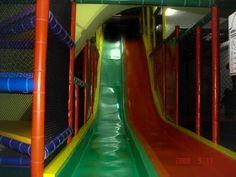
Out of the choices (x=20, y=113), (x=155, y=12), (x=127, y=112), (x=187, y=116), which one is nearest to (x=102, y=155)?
(x=20, y=113)

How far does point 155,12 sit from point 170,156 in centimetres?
548

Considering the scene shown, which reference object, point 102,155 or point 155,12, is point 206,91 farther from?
point 102,155

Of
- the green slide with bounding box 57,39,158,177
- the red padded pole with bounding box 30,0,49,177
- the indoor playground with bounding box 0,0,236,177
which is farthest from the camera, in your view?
the green slide with bounding box 57,39,158,177

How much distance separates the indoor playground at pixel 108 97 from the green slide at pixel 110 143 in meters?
0.02

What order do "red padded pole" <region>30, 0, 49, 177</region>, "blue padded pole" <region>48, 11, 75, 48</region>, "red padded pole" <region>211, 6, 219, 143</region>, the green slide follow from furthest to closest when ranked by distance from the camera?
"red padded pole" <region>211, 6, 219, 143</region>
the green slide
"blue padded pole" <region>48, 11, 75, 48</region>
"red padded pole" <region>30, 0, 49, 177</region>

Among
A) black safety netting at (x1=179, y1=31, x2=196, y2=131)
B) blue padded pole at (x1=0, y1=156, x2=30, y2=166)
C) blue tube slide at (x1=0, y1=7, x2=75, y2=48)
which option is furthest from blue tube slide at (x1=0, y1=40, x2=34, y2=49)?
black safety netting at (x1=179, y1=31, x2=196, y2=131)

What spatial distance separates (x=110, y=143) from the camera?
473 centimetres

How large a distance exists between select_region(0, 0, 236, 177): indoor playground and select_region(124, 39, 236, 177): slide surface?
16 mm

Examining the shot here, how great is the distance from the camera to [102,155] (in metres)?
4.00

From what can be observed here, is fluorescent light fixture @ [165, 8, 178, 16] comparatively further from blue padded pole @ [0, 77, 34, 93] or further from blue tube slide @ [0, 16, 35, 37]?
blue padded pole @ [0, 77, 34, 93]

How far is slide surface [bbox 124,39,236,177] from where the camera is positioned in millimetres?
3133

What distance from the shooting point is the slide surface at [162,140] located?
123 inches

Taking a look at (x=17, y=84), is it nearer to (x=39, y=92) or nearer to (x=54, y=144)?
(x=39, y=92)

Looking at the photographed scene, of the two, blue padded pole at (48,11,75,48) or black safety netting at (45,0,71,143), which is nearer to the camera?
blue padded pole at (48,11,75,48)
